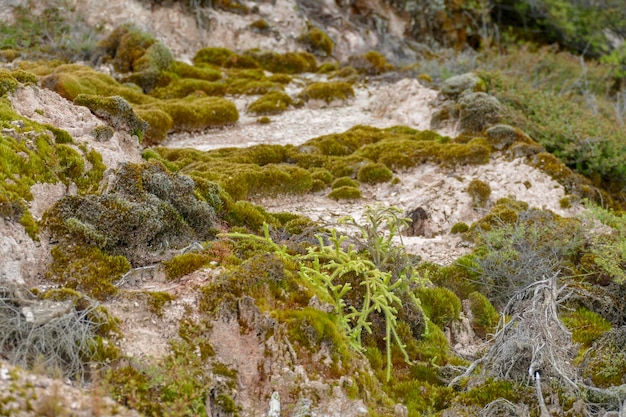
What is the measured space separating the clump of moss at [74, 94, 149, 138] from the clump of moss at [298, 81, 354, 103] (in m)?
7.24

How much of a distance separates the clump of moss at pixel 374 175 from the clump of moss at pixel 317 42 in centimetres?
988

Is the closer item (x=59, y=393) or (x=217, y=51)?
(x=59, y=393)

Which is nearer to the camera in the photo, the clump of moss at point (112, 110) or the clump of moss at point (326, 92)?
the clump of moss at point (112, 110)

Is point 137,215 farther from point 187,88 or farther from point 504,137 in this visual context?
point 187,88

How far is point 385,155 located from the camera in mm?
11273

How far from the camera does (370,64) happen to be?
17.7 m

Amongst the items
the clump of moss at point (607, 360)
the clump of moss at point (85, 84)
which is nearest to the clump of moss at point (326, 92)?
the clump of moss at point (85, 84)

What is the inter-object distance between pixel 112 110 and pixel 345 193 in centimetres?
382

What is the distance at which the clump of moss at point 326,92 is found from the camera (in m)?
15.1

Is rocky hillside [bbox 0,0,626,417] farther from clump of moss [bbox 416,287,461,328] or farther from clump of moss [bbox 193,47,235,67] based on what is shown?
clump of moss [bbox 193,47,235,67]

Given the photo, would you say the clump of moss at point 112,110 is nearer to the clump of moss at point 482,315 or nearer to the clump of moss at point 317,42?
the clump of moss at point 482,315

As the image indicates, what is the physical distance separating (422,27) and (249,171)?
621 inches

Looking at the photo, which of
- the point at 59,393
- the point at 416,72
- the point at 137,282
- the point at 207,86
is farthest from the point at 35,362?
the point at 416,72

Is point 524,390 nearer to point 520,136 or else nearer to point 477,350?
point 477,350
